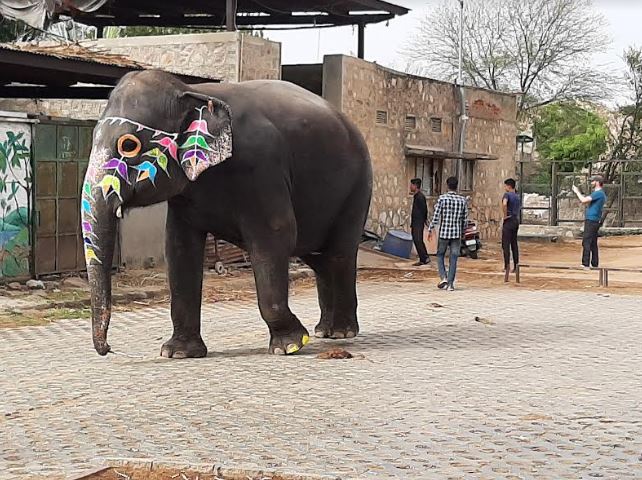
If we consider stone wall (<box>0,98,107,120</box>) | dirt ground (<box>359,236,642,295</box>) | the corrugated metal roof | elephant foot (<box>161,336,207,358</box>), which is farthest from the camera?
stone wall (<box>0,98,107,120</box>)

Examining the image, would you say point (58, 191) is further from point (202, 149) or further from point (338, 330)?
point (202, 149)

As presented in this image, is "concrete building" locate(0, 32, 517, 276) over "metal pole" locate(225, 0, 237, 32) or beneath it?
beneath

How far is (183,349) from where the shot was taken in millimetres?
9953

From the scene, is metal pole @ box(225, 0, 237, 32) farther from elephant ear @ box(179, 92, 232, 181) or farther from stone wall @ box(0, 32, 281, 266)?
elephant ear @ box(179, 92, 232, 181)

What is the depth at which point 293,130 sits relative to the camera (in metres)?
10.0

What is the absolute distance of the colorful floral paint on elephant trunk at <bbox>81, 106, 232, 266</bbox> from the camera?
8.76m

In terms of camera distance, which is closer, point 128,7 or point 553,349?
point 553,349

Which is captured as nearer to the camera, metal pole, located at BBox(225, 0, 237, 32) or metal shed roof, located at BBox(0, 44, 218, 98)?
metal shed roof, located at BBox(0, 44, 218, 98)

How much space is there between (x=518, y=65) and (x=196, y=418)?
45221mm

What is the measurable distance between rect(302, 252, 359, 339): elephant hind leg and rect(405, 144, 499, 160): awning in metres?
13.9

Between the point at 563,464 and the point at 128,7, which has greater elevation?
the point at 128,7

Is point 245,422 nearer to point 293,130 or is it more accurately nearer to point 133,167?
point 133,167

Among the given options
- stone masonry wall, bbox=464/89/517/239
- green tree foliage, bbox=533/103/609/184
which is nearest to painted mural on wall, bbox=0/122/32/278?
stone masonry wall, bbox=464/89/517/239

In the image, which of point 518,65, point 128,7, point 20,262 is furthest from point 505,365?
Result: point 518,65
